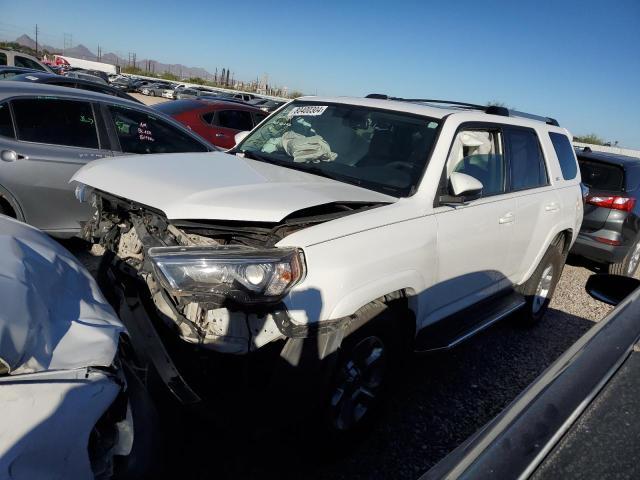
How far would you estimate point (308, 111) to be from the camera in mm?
4008

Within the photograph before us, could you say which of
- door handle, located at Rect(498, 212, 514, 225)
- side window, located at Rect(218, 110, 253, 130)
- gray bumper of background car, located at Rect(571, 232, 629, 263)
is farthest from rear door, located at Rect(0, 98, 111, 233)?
gray bumper of background car, located at Rect(571, 232, 629, 263)

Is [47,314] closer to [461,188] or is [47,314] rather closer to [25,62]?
[461,188]

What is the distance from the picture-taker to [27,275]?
74.0 inches

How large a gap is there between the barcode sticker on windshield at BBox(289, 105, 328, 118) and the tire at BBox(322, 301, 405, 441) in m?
1.90

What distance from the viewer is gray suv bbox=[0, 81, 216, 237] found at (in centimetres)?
432

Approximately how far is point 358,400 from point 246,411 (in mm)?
751

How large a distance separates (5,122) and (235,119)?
21.6 feet

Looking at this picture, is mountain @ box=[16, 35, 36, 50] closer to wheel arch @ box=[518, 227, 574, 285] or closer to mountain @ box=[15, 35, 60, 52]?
mountain @ box=[15, 35, 60, 52]

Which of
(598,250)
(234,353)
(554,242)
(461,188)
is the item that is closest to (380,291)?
(234,353)

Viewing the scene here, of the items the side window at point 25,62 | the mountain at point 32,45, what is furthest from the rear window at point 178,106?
the mountain at point 32,45

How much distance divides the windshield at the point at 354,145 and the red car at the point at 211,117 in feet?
19.9

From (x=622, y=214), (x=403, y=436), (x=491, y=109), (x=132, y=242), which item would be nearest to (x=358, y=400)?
(x=403, y=436)

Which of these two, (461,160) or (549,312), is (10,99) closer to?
(461,160)

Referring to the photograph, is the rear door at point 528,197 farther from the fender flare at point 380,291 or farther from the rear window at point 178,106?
the rear window at point 178,106
